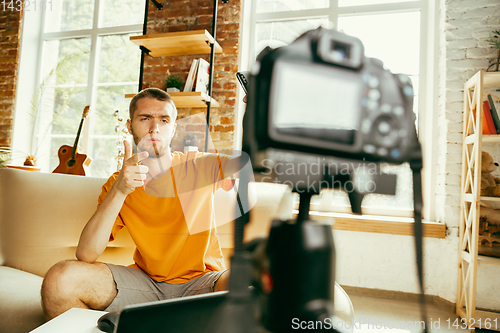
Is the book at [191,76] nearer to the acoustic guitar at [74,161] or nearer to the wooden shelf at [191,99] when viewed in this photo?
the wooden shelf at [191,99]

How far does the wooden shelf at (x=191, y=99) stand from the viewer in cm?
208

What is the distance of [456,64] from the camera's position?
1.85 meters

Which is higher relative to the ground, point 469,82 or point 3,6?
point 3,6

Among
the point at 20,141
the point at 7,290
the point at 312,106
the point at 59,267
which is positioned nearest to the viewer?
the point at 312,106

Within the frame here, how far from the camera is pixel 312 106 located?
0.16 m

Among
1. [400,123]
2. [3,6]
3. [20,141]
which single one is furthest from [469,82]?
[3,6]

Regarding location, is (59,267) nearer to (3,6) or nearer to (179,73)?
(179,73)

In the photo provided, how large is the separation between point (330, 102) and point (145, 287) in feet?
3.17

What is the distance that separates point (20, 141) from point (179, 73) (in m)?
1.96

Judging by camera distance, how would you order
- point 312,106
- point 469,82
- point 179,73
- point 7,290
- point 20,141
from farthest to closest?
point 20,141 < point 179,73 < point 469,82 < point 7,290 < point 312,106

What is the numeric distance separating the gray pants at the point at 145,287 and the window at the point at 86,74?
2.05 meters

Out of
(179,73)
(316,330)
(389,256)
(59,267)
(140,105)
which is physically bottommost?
(389,256)

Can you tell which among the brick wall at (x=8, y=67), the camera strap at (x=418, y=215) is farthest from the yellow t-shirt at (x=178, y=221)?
the brick wall at (x=8, y=67)

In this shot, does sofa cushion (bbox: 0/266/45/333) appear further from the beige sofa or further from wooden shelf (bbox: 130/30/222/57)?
wooden shelf (bbox: 130/30/222/57)
